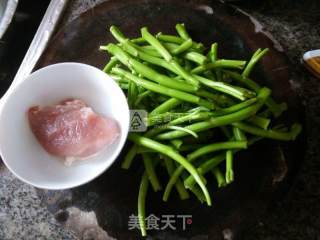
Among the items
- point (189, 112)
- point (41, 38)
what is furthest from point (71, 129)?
point (41, 38)

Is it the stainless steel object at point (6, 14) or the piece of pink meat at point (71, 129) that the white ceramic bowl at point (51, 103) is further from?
the stainless steel object at point (6, 14)

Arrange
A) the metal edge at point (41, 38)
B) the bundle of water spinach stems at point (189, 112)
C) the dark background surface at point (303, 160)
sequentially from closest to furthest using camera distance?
the bundle of water spinach stems at point (189, 112)
the dark background surface at point (303, 160)
the metal edge at point (41, 38)

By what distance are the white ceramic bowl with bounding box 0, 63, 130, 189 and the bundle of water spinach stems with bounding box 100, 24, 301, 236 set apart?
0.19ft

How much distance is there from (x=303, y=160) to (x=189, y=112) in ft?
1.35

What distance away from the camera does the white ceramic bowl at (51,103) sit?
112 cm

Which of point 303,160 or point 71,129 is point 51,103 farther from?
point 303,160

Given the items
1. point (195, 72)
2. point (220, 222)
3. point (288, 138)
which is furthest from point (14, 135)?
point (288, 138)

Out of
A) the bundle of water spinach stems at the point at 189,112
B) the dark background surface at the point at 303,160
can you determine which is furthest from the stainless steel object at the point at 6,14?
the bundle of water spinach stems at the point at 189,112

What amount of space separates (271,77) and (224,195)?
43 cm

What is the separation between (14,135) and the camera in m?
1.17

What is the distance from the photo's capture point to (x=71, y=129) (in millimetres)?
1174

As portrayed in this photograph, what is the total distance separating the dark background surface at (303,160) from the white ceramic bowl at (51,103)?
0.88 feet

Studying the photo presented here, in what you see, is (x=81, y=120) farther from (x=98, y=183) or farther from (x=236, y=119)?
(x=236, y=119)

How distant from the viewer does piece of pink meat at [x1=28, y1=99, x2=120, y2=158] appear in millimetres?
1157
